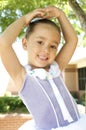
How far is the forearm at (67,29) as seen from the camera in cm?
257

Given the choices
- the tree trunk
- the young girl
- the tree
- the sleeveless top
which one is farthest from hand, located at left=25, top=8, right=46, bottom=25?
the tree

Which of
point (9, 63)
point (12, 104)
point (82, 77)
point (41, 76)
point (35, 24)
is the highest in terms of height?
point (35, 24)

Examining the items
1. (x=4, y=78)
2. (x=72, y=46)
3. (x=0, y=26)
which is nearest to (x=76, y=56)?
(x=4, y=78)

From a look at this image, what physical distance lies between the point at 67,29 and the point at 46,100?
1.80 feet

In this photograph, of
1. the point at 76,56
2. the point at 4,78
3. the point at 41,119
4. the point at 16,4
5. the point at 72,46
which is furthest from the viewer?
the point at 76,56

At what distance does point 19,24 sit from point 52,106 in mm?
554

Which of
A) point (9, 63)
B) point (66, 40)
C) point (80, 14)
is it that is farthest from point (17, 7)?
point (9, 63)

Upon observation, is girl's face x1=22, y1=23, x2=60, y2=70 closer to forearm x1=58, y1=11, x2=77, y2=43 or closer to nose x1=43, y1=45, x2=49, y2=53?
nose x1=43, y1=45, x2=49, y2=53

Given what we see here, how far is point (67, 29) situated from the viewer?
2605 mm

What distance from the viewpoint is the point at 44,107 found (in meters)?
2.33

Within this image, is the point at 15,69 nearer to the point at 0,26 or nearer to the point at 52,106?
the point at 52,106

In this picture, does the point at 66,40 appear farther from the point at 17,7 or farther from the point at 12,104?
the point at 12,104

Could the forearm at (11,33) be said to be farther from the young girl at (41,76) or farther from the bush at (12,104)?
the bush at (12,104)

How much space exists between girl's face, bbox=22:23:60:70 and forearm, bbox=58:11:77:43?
0.18m
